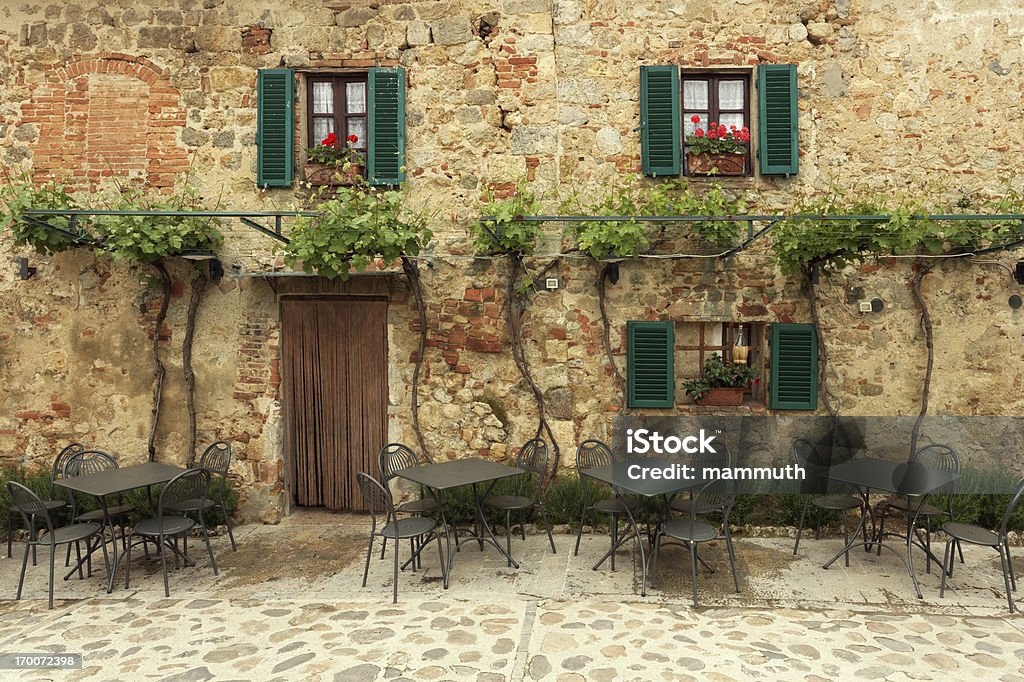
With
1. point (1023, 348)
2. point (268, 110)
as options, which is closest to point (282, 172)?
point (268, 110)

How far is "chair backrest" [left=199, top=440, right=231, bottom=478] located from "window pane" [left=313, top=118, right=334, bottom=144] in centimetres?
324

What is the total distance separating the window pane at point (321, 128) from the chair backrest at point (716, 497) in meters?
5.08

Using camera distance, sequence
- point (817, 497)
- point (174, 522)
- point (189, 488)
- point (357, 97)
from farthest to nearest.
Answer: point (357, 97) < point (817, 497) < point (189, 488) < point (174, 522)

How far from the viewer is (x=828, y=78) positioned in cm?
654

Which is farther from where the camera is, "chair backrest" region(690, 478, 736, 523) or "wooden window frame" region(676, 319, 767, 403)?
"wooden window frame" region(676, 319, 767, 403)

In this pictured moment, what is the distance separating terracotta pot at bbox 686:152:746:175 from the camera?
6.58 metres

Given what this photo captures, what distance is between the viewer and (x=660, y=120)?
21.3ft

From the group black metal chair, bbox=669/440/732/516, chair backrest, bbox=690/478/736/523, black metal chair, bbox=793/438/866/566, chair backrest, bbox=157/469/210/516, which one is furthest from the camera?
black metal chair, bbox=793/438/866/566

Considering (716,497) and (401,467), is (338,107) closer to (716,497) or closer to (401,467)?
(401,467)

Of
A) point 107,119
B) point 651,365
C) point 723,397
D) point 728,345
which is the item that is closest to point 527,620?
point 651,365

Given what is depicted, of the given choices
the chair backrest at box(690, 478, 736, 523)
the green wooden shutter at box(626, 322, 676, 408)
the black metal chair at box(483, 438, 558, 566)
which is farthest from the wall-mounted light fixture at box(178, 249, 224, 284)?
the chair backrest at box(690, 478, 736, 523)

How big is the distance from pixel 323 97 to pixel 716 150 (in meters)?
4.07

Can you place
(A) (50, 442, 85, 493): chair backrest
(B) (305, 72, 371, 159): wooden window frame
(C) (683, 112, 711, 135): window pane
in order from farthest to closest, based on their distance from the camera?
(B) (305, 72, 371, 159): wooden window frame < (C) (683, 112, 711, 135): window pane < (A) (50, 442, 85, 493): chair backrest

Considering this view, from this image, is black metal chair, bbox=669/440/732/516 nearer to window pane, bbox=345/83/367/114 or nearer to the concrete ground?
the concrete ground
